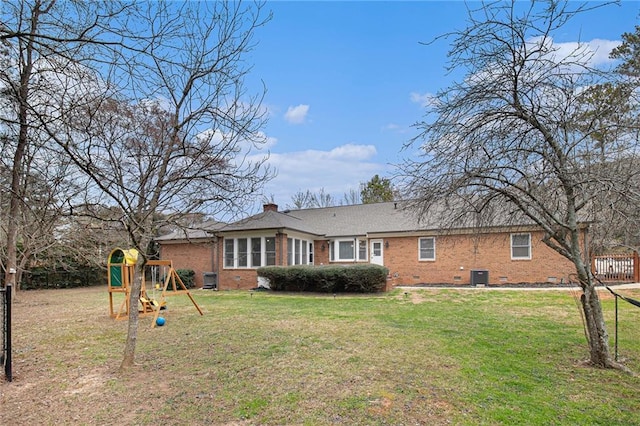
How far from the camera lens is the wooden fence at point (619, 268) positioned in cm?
1669

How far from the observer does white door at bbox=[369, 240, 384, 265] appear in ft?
67.4

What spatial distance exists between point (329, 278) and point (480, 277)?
7.28 m

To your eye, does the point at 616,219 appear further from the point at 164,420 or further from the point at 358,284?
the point at 358,284

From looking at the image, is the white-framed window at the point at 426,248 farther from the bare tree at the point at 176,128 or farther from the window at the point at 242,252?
the bare tree at the point at 176,128

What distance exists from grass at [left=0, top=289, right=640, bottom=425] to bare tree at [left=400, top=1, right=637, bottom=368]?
4.79 feet

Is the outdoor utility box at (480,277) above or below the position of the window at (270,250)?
below

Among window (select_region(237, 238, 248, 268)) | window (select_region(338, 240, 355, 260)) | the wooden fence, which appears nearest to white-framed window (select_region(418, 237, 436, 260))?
window (select_region(338, 240, 355, 260))

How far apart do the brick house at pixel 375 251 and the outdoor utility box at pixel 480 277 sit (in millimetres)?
42

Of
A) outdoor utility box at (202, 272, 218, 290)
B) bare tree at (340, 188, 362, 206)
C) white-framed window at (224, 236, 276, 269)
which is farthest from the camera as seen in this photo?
bare tree at (340, 188, 362, 206)

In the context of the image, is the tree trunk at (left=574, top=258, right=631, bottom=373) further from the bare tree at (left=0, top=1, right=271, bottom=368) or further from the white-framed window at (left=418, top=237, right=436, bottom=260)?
the white-framed window at (left=418, top=237, right=436, bottom=260)

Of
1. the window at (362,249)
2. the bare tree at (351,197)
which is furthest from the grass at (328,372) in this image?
the bare tree at (351,197)

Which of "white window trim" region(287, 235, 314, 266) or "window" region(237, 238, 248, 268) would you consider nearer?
"window" region(237, 238, 248, 268)

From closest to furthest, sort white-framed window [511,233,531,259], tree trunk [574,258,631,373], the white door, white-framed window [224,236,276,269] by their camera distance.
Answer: tree trunk [574,258,631,373] < white-framed window [511,233,531,259] < white-framed window [224,236,276,269] < the white door

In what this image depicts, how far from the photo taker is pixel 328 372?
206 inches
